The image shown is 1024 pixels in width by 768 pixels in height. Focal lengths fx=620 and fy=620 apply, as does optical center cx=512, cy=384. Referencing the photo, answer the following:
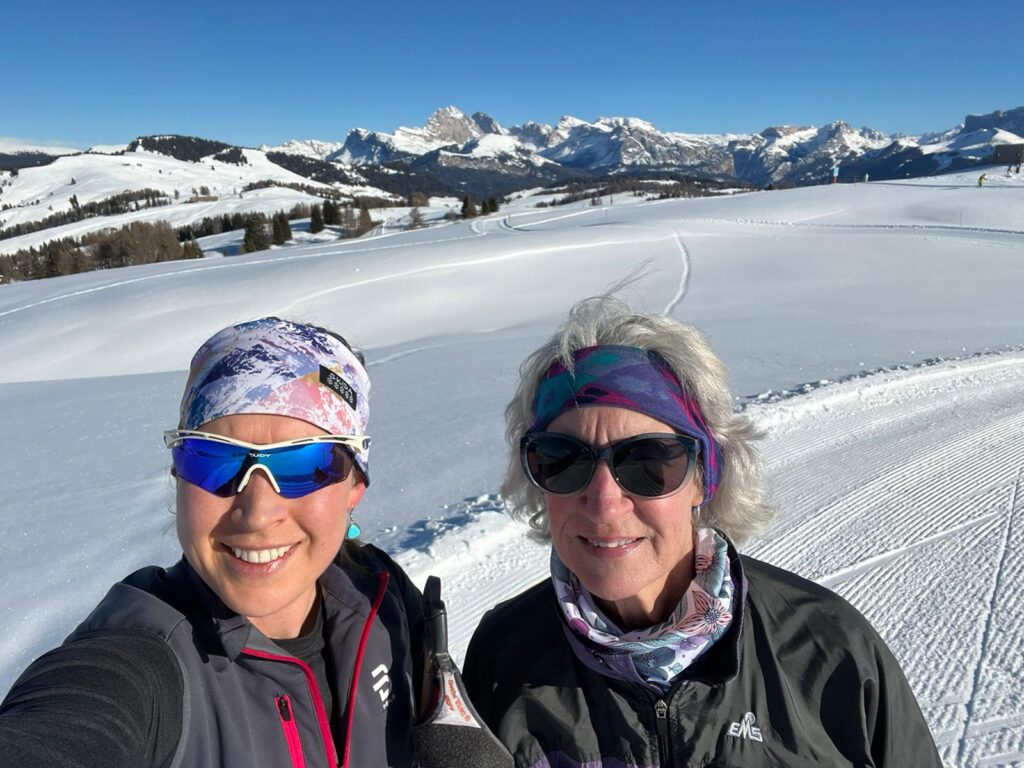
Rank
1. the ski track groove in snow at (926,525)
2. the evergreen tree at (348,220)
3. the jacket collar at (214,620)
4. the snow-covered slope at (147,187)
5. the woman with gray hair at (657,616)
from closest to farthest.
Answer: the jacket collar at (214,620)
the woman with gray hair at (657,616)
the ski track groove in snow at (926,525)
the evergreen tree at (348,220)
the snow-covered slope at (147,187)

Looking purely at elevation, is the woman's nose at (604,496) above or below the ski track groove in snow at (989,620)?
above

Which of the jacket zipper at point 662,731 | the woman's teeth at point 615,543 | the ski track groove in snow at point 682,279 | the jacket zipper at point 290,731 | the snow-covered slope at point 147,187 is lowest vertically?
the ski track groove in snow at point 682,279

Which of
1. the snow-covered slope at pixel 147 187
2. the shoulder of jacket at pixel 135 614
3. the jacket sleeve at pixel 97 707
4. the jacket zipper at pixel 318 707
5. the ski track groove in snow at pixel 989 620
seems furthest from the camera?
the snow-covered slope at pixel 147 187

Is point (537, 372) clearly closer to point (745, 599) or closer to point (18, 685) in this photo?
point (745, 599)

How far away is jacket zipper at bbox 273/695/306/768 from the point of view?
146 centimetres

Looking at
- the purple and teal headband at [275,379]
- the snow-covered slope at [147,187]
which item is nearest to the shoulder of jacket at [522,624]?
the purple and teal headband at [275,379]

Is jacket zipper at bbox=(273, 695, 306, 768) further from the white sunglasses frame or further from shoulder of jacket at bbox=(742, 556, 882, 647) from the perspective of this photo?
shoulder of jacket at bbox=(742, 556, 882, 647)

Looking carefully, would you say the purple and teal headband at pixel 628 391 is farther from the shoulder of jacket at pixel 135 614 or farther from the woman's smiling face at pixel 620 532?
the shoulder of jacket at pixel 135 614

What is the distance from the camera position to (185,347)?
15.4 m

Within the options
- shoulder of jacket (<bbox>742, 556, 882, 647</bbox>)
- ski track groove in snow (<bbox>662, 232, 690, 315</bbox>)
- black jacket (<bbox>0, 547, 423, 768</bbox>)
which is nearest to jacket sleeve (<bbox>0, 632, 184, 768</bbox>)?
black jacket (<bbox>0, 547, 423, 768</bbox>)

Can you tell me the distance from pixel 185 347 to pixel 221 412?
15.7m

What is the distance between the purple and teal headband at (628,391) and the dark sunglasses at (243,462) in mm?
678

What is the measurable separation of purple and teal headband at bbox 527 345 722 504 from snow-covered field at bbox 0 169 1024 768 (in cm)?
98

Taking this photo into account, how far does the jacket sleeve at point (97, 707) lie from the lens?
1071mm
